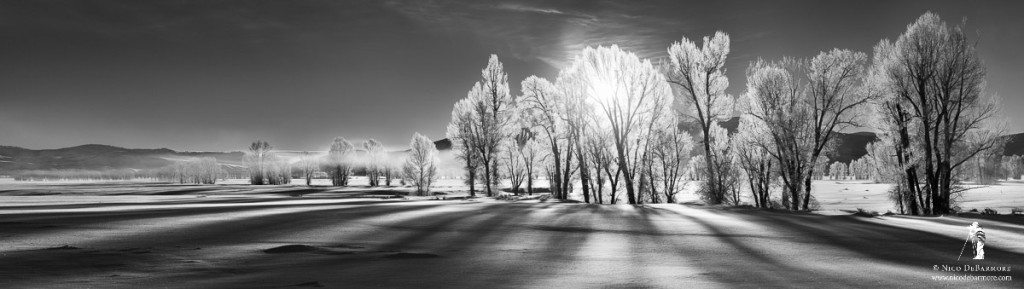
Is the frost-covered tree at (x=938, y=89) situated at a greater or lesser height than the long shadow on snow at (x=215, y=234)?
greater

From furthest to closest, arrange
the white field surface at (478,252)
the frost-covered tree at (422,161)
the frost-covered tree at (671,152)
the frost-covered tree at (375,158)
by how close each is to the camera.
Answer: the frost-covered tree at (375,158) → the frost-covered tree at (422,161) → the frost-covered tree at (671,152) → the white field surface at (478,252)

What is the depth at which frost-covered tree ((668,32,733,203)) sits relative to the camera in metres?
25.1

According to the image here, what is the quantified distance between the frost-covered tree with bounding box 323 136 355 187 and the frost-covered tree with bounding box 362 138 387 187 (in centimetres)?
348

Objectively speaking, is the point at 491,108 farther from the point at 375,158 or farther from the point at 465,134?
the point at 375,158

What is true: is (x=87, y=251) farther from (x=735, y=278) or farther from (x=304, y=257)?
(x=735, y=278)

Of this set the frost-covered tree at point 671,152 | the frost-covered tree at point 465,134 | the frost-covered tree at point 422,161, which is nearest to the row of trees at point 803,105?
the frost-covered tree at point 671,152

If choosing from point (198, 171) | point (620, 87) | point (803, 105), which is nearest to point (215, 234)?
point (620, 87)

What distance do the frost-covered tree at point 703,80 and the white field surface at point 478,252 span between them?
51.5ft

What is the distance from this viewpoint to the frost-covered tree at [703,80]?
82.5 ft

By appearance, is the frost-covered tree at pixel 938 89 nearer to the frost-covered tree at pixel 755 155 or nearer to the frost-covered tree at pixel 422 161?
the frost-covered tree at pixel 755 155

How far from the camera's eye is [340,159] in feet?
266

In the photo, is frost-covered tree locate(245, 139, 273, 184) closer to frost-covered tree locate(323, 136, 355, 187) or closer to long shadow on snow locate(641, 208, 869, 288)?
frost-covered tree locate(323, 136, 355, 187)

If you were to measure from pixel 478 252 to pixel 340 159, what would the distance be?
8023 centimetres

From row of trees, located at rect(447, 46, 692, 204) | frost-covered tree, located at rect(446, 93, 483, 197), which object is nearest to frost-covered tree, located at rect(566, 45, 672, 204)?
row of trees, located at rect(447, 46, 692, 204)
